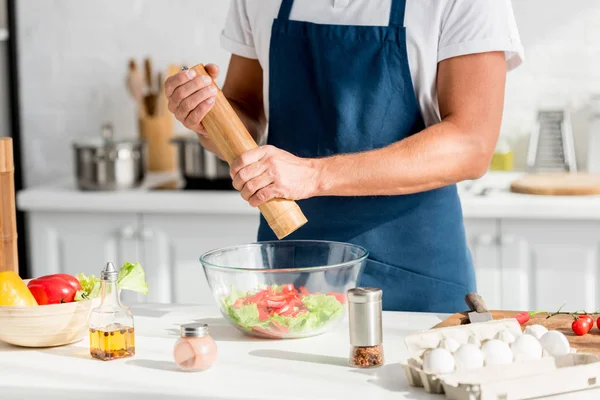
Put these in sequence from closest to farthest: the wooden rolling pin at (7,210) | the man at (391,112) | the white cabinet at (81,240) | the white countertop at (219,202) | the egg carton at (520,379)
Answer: the egg carton at (520,379)
the wooden rolling pin at (7,210)
the man at (391,112)
the white countertop at (219,202)
the white cabinet at (81,240)

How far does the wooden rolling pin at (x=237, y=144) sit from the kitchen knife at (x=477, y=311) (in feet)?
1.05

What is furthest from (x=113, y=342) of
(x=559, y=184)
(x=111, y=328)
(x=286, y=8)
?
(x=559, y=184)

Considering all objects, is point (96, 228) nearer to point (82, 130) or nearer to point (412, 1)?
point (82, 130)

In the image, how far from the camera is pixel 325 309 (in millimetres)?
Answer: 1529

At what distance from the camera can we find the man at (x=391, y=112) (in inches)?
71.4

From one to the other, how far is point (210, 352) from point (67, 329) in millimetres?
278

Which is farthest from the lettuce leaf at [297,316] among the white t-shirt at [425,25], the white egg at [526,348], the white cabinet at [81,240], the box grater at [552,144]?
the box grater at [552,144]

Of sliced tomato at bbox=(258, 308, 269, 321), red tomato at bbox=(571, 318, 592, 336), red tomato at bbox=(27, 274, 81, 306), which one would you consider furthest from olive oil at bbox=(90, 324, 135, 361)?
red tomato at bbox=(571, 318, 592, 336)

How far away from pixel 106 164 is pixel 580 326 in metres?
2.07

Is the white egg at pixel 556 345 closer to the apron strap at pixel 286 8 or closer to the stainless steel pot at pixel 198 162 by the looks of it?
the apron strap at pixel 286 8

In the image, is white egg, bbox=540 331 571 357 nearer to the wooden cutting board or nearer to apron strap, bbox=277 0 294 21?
the wooden cutting board

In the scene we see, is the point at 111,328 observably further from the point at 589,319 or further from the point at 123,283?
the point at 589,319

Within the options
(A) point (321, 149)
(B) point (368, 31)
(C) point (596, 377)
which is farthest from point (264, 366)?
(B) point (368, 31)

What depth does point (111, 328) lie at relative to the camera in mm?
1456
